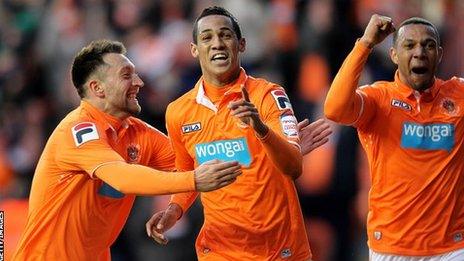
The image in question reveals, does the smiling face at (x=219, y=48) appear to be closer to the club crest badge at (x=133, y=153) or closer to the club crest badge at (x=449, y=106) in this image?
the club crest badge at (x=133, y=153)

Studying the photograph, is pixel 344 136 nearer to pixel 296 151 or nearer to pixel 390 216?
pixel 390 216

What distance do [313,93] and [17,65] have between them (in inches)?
137

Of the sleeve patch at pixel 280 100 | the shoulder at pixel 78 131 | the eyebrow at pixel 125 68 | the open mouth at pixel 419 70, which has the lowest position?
the shoulder at pixel 78 131

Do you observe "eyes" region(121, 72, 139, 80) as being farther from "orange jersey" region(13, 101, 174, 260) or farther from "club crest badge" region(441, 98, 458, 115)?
"club crest badge" region(441, 98, 458, 115)

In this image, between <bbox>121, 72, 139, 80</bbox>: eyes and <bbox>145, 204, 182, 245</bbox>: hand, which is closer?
<bbox>145, 204, 182, 245</bbox>: hand

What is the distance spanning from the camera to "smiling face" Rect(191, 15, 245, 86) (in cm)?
725

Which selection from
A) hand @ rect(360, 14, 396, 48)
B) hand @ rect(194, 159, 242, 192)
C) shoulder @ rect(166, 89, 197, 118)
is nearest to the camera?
hand @ rect(194, 159, 242, 192)

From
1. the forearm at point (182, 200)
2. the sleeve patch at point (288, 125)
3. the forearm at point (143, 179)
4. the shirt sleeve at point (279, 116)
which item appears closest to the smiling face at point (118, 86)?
the forearm at point (182, 200)

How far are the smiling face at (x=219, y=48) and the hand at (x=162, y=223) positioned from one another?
882 millimetres

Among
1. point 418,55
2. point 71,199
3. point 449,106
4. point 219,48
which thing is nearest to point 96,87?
point 71,199

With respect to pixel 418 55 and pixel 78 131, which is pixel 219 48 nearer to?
pixel 78 131

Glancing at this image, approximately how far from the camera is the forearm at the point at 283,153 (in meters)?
6.65

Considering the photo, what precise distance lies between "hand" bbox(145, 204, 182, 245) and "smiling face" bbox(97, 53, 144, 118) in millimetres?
684

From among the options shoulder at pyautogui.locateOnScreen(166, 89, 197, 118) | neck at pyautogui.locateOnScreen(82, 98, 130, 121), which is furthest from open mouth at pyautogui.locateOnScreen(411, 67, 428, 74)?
Answer: neck at pyautogui.locateOnScreen(82, 98, 130, 121)
